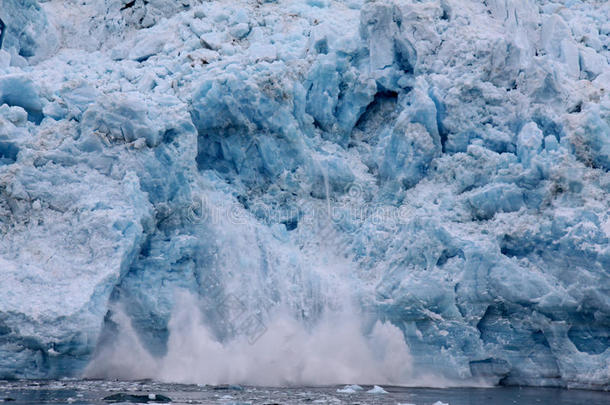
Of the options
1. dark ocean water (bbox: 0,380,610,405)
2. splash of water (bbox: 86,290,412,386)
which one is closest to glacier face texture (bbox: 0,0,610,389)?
splash of water (bbox: 86,290,412,386)

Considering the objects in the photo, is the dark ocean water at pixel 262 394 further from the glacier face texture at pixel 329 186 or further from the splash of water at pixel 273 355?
the glacier face texture at pixel 329 186

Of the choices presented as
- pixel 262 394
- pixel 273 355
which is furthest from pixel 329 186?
pixel 262 394

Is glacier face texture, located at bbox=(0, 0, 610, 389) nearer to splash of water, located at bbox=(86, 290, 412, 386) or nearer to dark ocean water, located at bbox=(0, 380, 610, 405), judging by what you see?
splash of water, located at bbox=(86, 290, 412, 386)

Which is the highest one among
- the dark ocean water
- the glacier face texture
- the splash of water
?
the glacier face texture

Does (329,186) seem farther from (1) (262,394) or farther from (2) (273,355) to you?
(1) (262,394)

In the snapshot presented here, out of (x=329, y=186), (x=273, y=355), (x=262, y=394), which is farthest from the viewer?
(x=329, y=186)

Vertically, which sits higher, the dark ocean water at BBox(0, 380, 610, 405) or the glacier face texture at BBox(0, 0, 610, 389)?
the glacier face texture at BBox(0, 0, 610, 389)

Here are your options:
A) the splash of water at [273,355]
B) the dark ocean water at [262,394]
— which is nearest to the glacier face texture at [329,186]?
the splash of water at [273,355]
